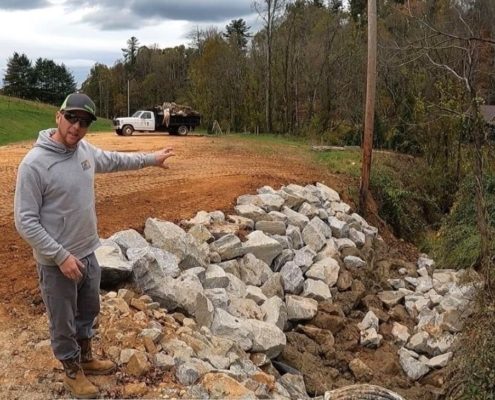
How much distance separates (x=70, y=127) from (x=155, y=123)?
21.5 m

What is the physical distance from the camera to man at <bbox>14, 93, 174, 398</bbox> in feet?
11.1

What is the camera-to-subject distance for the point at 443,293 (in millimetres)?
9125

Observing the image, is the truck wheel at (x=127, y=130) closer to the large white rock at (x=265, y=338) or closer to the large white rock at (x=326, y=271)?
the large white rock at (x=326, y=271)

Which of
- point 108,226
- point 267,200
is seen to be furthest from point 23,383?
point 267,200

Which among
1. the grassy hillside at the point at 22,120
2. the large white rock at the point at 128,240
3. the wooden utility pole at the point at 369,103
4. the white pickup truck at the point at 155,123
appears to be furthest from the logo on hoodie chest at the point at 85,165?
the white pickup truck at the point at 155,123

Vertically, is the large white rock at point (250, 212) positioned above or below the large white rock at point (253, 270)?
above

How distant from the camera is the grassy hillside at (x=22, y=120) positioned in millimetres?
23938

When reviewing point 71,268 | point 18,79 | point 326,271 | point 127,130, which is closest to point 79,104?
point 71,268

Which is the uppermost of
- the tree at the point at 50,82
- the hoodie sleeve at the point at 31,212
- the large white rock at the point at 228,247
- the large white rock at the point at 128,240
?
the tree at the point at 50,82

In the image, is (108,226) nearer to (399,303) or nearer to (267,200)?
(267,200)

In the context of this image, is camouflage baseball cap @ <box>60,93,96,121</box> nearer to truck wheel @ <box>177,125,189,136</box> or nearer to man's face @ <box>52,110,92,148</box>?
man's face @ <box>52,110,92,148</box>

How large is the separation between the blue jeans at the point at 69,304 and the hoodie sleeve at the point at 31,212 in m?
0.22

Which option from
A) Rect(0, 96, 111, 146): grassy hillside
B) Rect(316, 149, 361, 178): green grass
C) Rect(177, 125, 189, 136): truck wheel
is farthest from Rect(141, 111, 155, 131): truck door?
Rect(316, 149, 361, 178): green grass

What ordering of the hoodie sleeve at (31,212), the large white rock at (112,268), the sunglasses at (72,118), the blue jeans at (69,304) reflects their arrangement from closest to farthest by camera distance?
the hoodie sleeve at (31,212) → the sunglasses at (72,118) → the blue jeans at (69,304) → the large white rock at (112,268)
